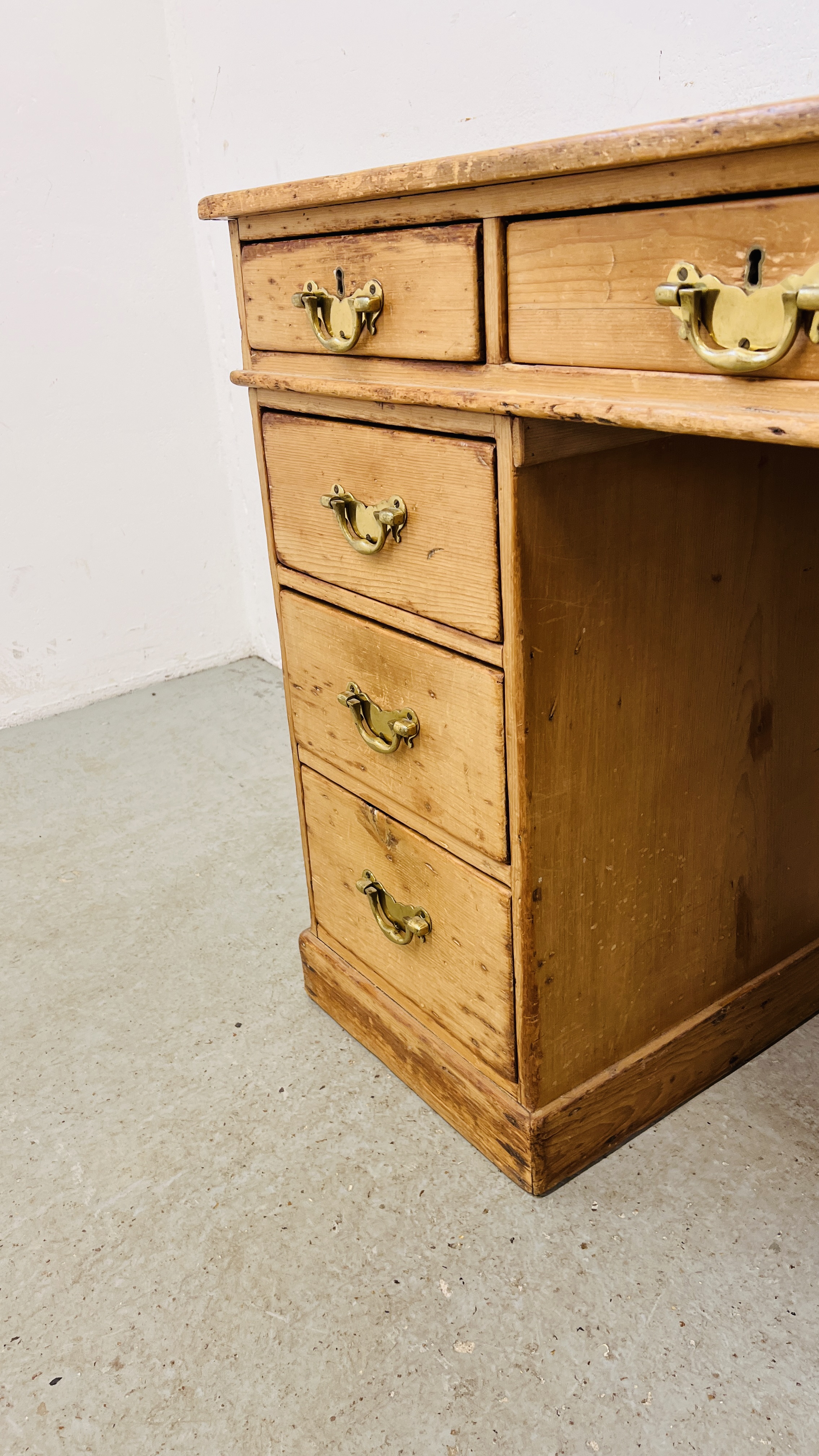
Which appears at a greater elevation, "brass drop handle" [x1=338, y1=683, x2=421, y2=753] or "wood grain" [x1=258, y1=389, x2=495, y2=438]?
"wood grain" [x1=258, y1=389, x2=495, y2=438]

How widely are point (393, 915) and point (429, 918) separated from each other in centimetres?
8

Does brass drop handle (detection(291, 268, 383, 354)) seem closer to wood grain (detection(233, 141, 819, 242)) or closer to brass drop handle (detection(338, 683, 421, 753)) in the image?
wood grain (detection(233, 141, 819, 242))

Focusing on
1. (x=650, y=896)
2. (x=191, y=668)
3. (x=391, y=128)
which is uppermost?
(x=391, y=128)

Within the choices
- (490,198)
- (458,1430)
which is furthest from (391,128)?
(458,1430)

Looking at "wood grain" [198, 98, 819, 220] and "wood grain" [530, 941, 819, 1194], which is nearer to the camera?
"wood grain" [198, 98, 819, 220]

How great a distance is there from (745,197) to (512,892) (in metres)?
0.63

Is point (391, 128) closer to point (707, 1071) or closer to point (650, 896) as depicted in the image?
point (650, 896)

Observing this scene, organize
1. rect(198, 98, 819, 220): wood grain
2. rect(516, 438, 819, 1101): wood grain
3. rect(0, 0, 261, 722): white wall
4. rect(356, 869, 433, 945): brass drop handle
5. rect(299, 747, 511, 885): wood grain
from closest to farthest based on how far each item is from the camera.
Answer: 1. rect(198, 98, 819, 220): wood grain
2. rect(516, 438, 819, 1101): wood grain
3. rect(299, 747, 511, 885): wood grain
4. rect(356, 869, 433, 945): brass drop handle
5. rect(0, 0, 261, 722): white wall

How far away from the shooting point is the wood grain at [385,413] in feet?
2.87

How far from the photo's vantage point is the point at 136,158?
245 cm

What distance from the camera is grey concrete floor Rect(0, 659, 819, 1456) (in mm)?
922

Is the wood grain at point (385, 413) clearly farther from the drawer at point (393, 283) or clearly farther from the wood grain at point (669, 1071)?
the wood grain at point (669, 1071)

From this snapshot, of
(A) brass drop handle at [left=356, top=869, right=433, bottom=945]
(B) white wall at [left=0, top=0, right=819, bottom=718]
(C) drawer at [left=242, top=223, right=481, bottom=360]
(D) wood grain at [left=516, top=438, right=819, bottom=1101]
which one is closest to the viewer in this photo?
(C) drawer at [left=242, top=223, right=481, bottom=360]

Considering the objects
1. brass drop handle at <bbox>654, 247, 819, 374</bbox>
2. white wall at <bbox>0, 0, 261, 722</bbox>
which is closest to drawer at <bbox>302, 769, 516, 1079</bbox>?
brass drop handle at <bbox>654, 247, 819, 374</bbox>
